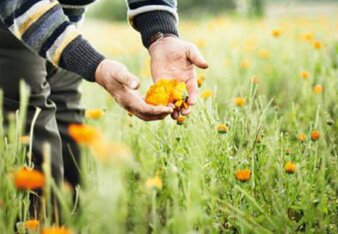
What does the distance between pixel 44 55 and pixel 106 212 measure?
0.85 meters

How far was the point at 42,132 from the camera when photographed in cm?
200

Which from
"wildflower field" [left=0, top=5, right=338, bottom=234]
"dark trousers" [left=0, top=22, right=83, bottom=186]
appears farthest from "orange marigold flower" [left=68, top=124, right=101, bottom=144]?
"dark trousers" [left=0, top=22, right=83, bottom=186]

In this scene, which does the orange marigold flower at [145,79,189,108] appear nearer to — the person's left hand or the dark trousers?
the person's left hand

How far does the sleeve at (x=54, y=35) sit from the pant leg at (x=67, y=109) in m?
0.73

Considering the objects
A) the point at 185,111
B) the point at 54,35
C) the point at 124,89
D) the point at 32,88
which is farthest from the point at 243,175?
the point at 32,88

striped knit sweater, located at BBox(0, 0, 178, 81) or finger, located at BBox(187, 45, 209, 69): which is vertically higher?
striped knit sweater, located at BBox(0, 0, 178, 81)

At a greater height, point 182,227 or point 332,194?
point 182,227

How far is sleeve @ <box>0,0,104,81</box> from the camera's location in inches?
63.3

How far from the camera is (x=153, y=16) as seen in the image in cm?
191

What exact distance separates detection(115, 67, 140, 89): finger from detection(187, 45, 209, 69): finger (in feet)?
1.08

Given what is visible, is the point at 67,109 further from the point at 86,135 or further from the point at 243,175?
the point at 86,135

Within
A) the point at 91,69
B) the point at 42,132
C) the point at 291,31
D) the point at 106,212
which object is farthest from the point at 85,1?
the point at 291,31

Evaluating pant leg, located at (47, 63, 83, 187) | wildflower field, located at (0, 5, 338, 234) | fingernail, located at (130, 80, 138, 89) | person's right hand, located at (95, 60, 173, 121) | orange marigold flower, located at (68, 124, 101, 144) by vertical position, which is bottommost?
pant leg, located at (47, 63, 83, 187)

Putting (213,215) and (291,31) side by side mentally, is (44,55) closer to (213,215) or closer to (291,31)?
(213,215)
